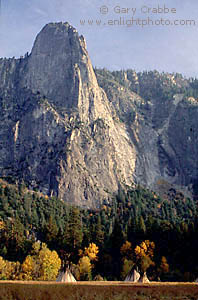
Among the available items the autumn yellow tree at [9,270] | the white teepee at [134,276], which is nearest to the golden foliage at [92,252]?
the autumn yellow tree at [9,270]

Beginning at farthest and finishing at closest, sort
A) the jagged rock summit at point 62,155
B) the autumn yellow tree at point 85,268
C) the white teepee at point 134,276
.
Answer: the jagged rock summit at point 62,155, the autumn yellow tree at point 85,268, the white teepee at point 134,276

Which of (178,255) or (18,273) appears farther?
(178,255)

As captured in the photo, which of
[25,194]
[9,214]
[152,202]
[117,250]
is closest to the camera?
[117,250]

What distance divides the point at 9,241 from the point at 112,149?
106431 millimetres

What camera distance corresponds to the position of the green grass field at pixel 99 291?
86.1ft

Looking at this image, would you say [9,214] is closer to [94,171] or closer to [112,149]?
[94,171]

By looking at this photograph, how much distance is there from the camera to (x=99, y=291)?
26.5 meters

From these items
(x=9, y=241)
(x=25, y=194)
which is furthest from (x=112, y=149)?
(x=9, y=241)

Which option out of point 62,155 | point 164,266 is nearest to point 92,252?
point 164,266

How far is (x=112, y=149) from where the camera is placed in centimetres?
19875

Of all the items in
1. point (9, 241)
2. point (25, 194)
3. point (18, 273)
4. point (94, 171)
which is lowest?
point (18, 273)

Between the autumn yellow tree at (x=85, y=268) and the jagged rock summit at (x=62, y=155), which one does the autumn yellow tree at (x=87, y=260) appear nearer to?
the autumn yellow tree at (x=85, y=268)

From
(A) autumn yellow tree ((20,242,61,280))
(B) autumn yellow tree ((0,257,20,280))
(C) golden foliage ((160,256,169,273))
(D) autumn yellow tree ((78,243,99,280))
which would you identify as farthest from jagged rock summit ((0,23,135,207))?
(C) golden foliage ((160,256,169,273))

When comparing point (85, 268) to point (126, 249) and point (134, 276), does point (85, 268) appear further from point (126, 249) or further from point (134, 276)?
point (134, 276)
